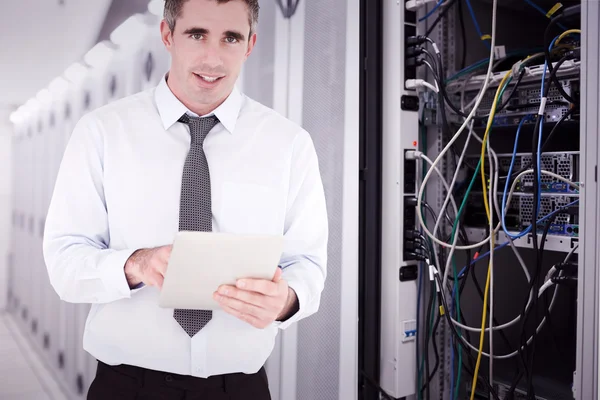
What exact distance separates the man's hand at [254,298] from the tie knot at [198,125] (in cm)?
49

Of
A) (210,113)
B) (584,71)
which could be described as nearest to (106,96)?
(210,113)

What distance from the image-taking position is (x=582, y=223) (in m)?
1.60

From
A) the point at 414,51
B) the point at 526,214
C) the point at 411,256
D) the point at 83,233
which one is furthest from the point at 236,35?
the point at 526,214

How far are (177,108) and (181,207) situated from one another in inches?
10.9

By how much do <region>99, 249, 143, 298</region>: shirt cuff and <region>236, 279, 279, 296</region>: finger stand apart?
1.09ft

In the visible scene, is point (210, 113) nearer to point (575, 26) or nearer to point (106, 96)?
point (106, 96)

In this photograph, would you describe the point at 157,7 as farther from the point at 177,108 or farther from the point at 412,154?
the point at 412,154

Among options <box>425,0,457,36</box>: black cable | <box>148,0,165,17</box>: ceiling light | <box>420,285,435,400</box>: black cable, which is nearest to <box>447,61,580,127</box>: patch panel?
<box>425,0,457,36</box>: black cable

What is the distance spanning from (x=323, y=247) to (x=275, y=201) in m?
0.20

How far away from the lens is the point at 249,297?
109 centimetres

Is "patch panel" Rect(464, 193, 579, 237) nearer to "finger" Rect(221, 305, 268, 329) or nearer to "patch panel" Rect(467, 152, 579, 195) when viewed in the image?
"patch panel" Rect(467, 152, 579, 195)

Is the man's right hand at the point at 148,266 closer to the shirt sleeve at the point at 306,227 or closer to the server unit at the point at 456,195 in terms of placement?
the shirt sleeve at the point at 306,227

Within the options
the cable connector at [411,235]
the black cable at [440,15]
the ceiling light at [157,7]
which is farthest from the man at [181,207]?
the black cable at [440,15]

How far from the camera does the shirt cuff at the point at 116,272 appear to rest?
1.25m
